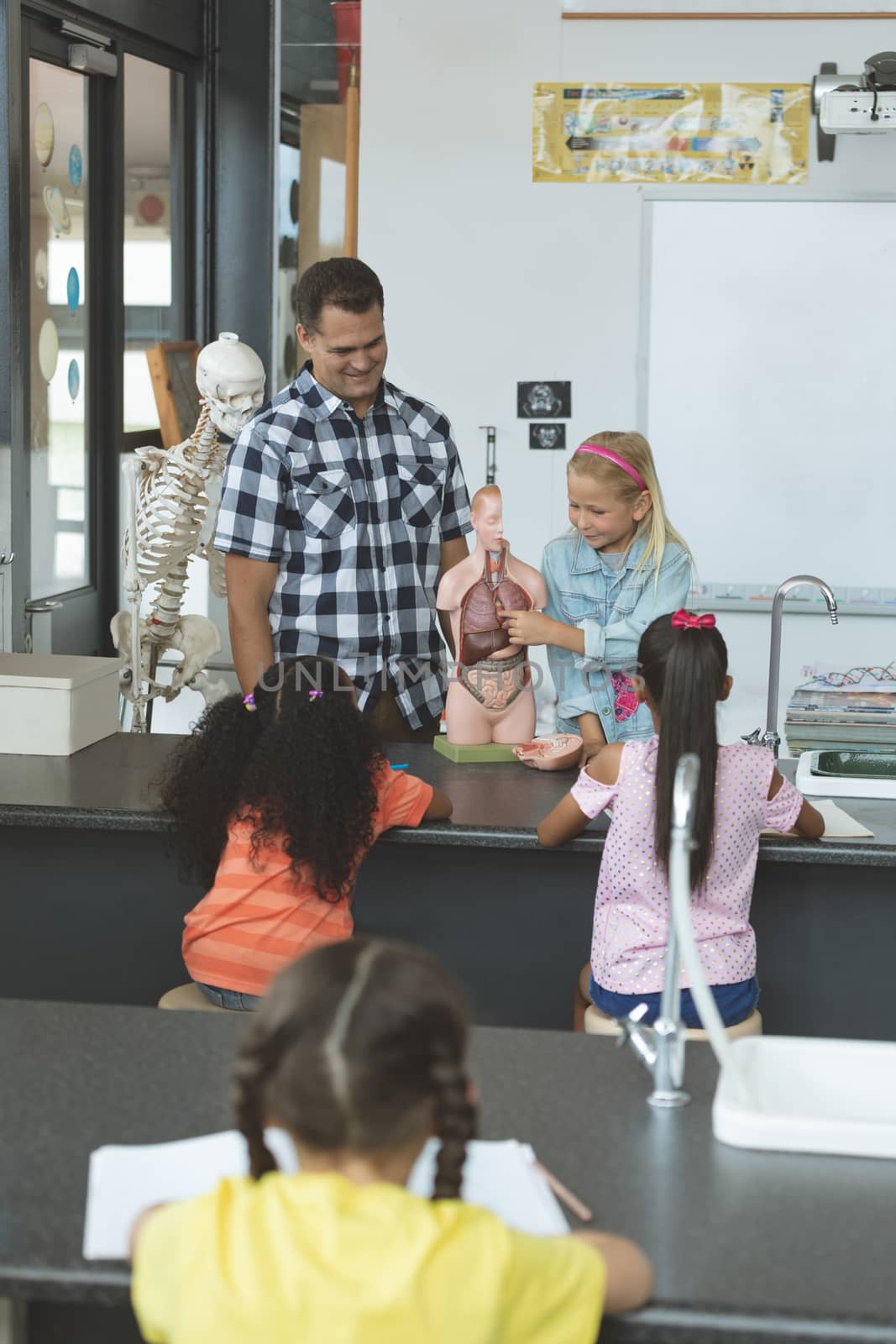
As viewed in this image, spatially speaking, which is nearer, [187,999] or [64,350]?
[187,999]

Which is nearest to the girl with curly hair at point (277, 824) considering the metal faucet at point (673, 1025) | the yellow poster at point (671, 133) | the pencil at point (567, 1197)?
the metal faucet at point (673, 1025)

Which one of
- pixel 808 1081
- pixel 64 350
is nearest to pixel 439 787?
pixel 808 1081

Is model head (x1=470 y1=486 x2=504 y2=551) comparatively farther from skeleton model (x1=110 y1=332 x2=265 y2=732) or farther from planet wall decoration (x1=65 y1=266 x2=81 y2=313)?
planet wall decoration (x1=65 y1=266 x2=81 y2=313)

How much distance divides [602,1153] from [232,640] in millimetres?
1715

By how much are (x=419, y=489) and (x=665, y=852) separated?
1169 millimetres

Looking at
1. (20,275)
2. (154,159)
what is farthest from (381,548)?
(154,159)

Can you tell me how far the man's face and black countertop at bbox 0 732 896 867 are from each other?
711 millimetres

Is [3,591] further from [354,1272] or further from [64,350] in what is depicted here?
[354,1272]

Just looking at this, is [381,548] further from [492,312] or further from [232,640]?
[492,312]

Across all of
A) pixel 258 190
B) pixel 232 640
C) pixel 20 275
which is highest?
pixel 258 190

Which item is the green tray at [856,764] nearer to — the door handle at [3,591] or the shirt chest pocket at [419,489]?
the shirt chest pocket at [419,489]

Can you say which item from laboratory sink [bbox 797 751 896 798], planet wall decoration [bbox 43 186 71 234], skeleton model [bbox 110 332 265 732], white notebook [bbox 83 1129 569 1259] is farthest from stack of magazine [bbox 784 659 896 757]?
planet wall decoration [bbox 43 186 71 234]

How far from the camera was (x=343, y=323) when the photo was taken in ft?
9.46

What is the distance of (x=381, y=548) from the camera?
308cm
